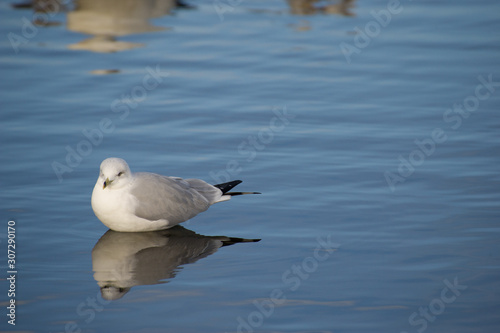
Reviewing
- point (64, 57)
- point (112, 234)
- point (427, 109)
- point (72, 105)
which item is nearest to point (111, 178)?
point (112, 234)

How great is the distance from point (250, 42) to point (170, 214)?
630 cm

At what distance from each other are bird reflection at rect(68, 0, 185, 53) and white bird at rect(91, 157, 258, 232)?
18.3 ft

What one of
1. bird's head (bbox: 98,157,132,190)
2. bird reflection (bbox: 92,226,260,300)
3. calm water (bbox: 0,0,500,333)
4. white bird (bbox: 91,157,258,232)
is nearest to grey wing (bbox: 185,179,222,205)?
white bird (bbox: 91,157,258,232)

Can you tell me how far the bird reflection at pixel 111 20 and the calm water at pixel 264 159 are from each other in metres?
0.04

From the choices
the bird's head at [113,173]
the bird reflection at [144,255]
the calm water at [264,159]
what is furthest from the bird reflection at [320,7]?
the bird's head at [113,173]

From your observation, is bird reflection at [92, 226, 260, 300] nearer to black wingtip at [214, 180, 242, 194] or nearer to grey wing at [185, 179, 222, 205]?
grey wing at [185, 179, 222, 205]

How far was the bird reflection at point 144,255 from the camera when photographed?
19.8 feet

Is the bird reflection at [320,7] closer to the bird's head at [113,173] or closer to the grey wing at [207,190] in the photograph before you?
the grey wing at [207,190]

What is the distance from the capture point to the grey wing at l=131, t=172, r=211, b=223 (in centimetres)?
680

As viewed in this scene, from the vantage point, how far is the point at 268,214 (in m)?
7.21

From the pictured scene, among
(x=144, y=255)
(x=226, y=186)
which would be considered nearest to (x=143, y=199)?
(x=144, y=255)

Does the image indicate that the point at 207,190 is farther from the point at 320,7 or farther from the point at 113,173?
the point at 320,7

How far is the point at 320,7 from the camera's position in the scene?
578 inches

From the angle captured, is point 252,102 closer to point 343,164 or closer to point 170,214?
point 343,164
